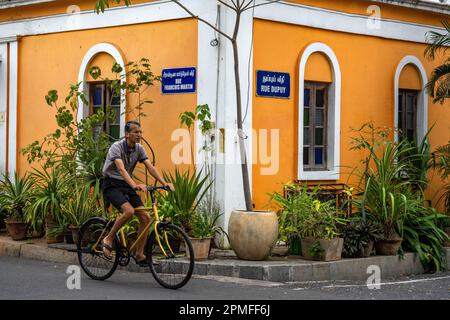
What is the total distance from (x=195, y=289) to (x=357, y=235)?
3065mm

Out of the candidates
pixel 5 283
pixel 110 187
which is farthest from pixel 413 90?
A: pixel 5 283

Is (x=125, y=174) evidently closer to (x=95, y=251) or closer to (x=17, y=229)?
(x=95, y=251)

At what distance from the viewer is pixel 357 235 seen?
1298cm

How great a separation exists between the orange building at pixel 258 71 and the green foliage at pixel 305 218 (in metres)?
0.89

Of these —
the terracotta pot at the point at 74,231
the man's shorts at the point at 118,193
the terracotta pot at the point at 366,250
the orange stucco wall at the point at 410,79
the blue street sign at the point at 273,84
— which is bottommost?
the terracotta pot at the point at 366,250

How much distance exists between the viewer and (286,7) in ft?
47.0

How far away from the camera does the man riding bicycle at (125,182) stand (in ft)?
36.3

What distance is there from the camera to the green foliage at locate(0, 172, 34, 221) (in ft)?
48.2

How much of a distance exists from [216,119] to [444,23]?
5.30m

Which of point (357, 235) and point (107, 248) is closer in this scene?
point (107, 248)
